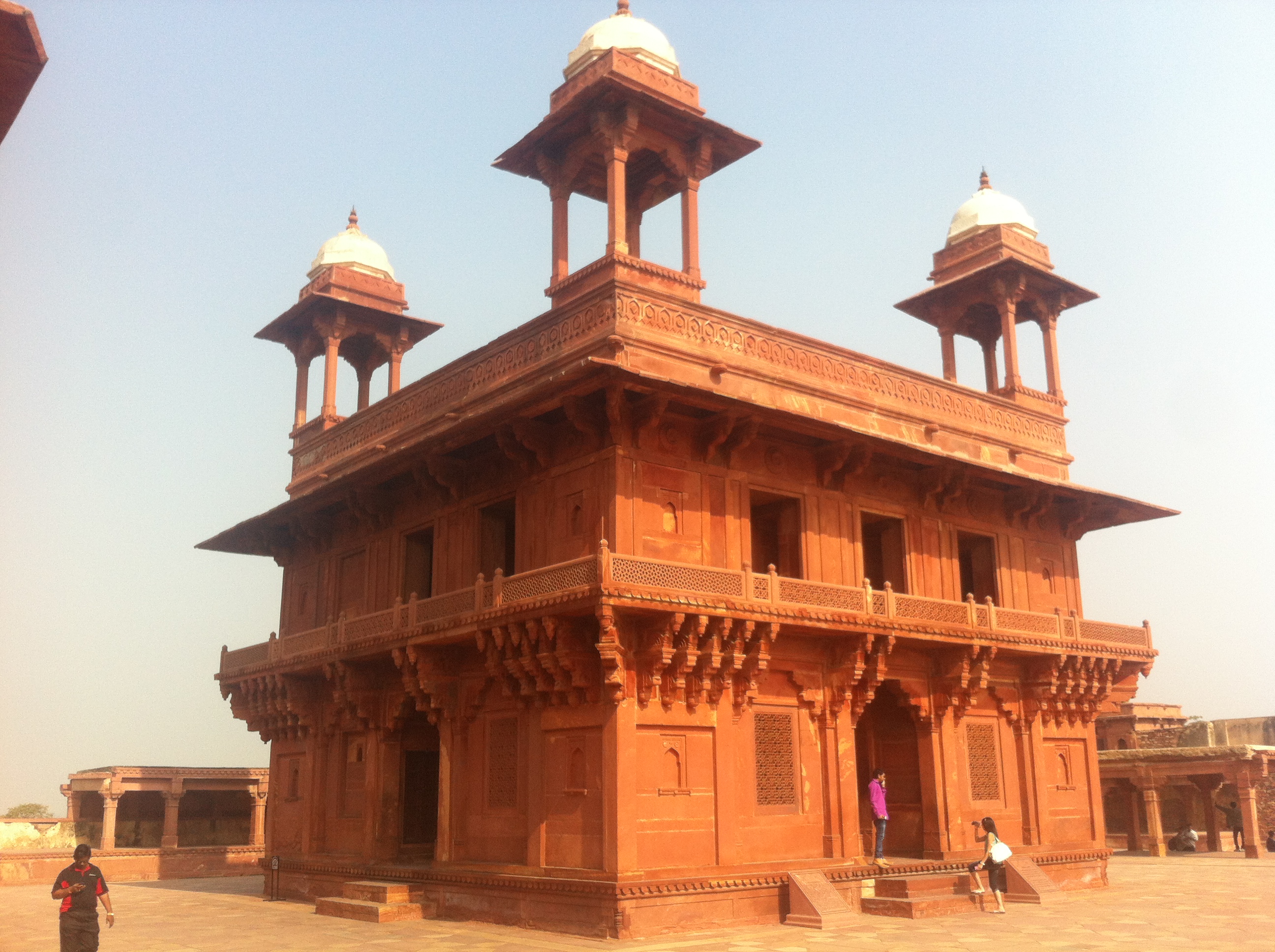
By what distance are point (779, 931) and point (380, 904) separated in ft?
18.8

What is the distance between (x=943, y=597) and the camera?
765 inches

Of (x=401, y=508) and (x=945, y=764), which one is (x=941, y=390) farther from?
(x=401, y=508)

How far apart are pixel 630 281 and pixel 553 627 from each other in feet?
17.0

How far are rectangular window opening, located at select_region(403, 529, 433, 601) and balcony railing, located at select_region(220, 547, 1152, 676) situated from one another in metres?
1.34

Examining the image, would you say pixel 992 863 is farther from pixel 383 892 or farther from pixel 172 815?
pixel 172 815

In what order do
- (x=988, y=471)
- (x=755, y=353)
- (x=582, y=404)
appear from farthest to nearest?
(x=988, y=471), (x=755, y=353), (x=582, y=404)

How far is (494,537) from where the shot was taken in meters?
18.6

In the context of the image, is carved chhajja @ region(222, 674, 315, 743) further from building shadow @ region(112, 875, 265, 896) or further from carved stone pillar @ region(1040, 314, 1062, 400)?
carved stone pillar @ region(1040, 314, 1062, 400)

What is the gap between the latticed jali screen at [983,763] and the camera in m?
19.2

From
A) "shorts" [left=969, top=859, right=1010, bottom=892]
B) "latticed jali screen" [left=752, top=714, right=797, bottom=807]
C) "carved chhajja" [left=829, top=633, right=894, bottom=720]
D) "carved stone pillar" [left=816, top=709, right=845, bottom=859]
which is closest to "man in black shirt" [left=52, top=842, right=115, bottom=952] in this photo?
"latticed jali screen" [left=752, top=714, right=797, bottom=807]

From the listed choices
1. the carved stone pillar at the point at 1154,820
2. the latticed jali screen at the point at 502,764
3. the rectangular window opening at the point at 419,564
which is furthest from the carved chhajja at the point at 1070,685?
the rectangular window opening at the point at 419,564

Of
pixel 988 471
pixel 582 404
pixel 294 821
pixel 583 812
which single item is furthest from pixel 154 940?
pixel 988 471

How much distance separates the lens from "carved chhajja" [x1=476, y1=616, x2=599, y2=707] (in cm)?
1490

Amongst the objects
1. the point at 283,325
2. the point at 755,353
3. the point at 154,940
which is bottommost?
the point at 154,940
